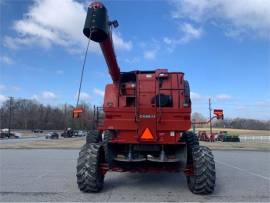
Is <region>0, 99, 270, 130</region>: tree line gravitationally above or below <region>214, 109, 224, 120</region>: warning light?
above

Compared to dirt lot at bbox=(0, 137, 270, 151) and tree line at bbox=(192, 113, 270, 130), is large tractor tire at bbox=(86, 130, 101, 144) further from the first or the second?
tree line at bbox=(192, 113, 270, 130)

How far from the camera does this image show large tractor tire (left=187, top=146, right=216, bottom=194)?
877cm

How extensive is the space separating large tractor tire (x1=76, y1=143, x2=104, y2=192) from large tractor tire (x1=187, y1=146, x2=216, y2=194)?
231cm

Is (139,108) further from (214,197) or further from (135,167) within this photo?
(214,197)

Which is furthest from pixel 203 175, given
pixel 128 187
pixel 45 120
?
pixel 45 120

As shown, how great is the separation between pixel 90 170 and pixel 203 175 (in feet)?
8.83

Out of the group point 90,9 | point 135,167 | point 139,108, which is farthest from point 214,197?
point 90,9

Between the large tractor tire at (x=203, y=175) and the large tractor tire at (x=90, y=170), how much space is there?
2307mm

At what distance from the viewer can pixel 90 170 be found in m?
8.97

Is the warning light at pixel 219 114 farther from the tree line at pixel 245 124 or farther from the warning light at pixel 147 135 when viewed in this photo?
the tree line at pixel 245 124

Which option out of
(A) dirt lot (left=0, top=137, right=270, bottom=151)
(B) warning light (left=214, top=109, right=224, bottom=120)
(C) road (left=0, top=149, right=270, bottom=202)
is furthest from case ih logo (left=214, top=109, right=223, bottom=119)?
(A) dirt lot (left=0, top=137, right=270, bottom=151)

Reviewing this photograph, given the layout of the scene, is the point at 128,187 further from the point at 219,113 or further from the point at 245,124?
the point at 245,124

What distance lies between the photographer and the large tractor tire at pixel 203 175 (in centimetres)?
877

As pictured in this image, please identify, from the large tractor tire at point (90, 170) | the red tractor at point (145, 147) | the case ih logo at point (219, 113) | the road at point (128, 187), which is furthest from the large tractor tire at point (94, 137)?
the case ih logo at point (219, 113)
